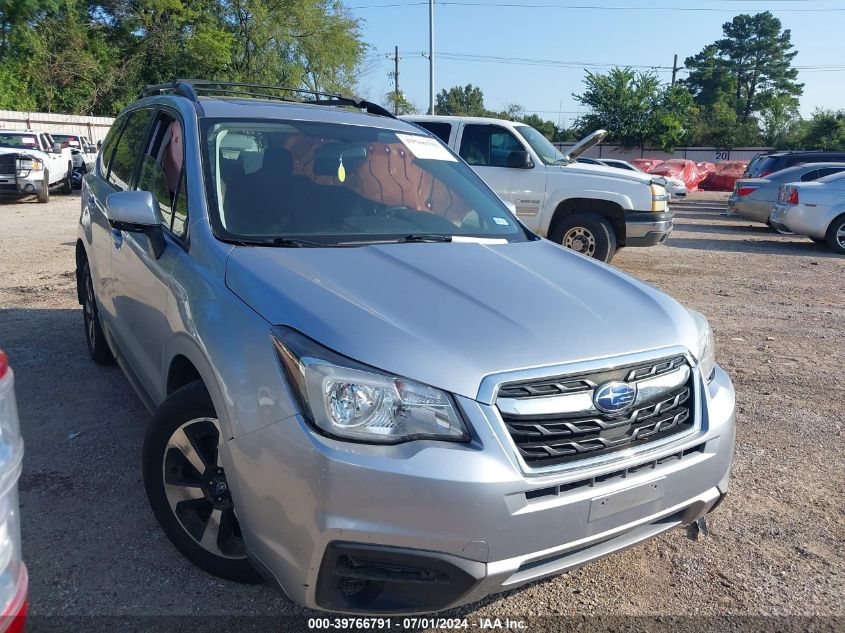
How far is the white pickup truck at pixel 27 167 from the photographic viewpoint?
693 inches

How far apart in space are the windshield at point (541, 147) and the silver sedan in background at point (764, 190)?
662 cm

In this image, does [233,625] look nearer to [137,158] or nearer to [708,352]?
[708,352]

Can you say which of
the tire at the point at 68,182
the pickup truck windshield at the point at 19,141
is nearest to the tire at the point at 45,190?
the pickup truck windshield at the point at 19,141

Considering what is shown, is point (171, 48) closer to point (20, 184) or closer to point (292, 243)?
point (20, 184)

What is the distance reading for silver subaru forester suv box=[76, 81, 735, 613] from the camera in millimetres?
2090

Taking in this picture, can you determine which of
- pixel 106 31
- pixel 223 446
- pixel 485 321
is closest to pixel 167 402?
pixel 223 446

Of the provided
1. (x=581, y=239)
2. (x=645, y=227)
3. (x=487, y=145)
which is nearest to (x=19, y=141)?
(x=487, y=145)

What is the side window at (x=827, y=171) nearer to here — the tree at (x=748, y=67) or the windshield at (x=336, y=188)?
the windshield at (x=336, y=188)

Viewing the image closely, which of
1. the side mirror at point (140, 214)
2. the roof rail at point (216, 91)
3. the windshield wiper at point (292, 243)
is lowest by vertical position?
the windshield wiper at point (292, 243)

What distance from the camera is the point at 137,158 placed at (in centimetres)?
418

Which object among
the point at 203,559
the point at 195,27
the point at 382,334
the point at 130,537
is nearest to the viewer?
the point at 382,334

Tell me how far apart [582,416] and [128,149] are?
11.4ft

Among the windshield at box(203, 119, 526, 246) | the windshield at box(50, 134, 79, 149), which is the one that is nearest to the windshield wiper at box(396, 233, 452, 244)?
the windshield at box(203, 119, 526, 246)

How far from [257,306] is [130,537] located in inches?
53.7
